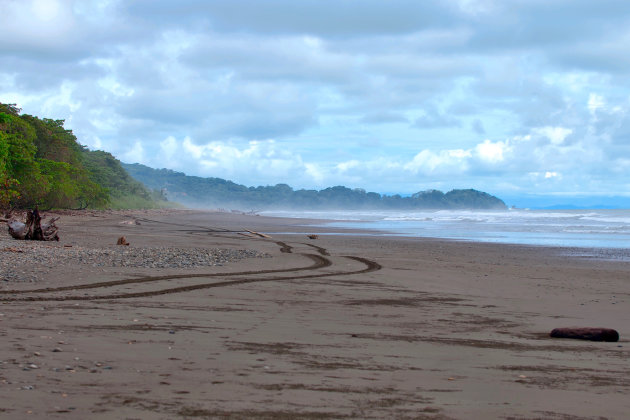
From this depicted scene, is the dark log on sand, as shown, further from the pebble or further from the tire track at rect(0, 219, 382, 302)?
the pebble

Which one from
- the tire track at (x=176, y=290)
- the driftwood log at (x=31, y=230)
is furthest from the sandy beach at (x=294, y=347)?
the driftwood log at (x=31, y=230)

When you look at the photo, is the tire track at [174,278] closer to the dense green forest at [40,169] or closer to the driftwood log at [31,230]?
the driftwood log at [31,230]

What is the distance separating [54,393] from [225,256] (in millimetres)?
12603

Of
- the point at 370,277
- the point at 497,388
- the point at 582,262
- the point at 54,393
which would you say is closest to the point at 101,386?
the point at 54,393

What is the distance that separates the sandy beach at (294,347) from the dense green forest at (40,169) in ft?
59.6

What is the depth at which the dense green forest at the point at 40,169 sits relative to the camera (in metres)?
31.2

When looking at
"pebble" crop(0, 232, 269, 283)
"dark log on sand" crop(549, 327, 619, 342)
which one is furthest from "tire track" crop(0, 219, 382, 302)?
"dark log on sand" crop(549, 327, 619, 342)

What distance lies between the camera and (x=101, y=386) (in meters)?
4.36

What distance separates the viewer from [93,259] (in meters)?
13.6

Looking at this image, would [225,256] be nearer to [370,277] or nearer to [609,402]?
[370,277]

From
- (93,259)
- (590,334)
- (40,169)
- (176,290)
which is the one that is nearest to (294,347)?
(590,334)

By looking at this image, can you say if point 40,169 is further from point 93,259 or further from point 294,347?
point 294,347

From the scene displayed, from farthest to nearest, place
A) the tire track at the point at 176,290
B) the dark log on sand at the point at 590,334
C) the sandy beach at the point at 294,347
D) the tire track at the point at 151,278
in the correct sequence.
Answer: the tire track at the point at 151,278
the tire track at the point at 176,290
the dark log on sand at the point at 590,334
the sandy beach at the point at 294,347

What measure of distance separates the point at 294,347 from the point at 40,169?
37.6m
